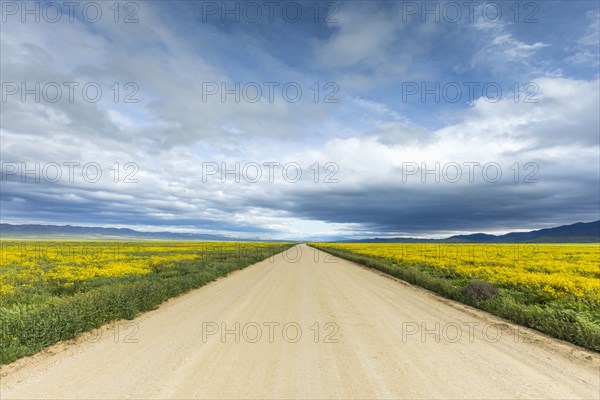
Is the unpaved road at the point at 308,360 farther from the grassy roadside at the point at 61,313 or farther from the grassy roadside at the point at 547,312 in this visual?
the grassy roadside at the point at 547,312

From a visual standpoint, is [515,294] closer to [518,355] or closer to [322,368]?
[518,355]

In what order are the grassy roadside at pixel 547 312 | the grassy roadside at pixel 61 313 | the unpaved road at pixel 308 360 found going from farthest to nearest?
the grassy roadside at pixel 547 312 < the grassy roadside at pixel 61 313 < the unpaved road at pixel 308 360

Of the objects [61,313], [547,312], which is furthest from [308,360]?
[547,312]

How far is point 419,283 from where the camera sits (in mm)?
20812

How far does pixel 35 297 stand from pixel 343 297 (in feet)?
40.3

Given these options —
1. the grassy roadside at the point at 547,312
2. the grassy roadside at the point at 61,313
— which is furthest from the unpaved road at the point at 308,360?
the grassy roadside at the point at 547,312

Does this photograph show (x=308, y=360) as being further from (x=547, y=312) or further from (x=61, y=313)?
(x=547, y=312)

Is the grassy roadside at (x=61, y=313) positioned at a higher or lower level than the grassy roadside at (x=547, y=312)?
higher

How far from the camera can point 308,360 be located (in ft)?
23.0

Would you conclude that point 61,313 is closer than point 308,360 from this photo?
No

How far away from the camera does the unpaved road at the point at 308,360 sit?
5.55 metres

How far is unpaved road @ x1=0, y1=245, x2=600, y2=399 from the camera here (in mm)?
5555

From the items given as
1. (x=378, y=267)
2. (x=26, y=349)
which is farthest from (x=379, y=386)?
(x=378, y=267)

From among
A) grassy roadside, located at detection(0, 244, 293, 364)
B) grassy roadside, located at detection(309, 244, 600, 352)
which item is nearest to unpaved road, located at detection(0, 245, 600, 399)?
grassy roadside, located at detection(0, 244, 293, 364)
